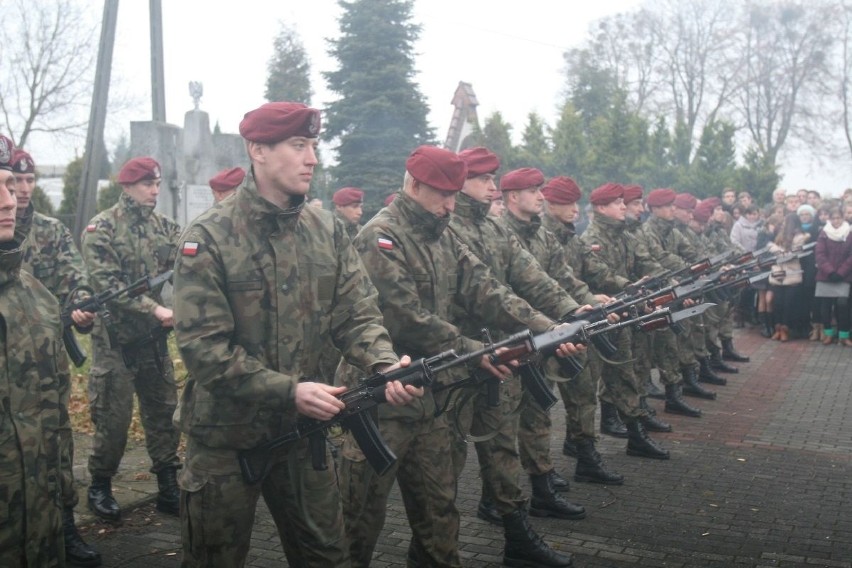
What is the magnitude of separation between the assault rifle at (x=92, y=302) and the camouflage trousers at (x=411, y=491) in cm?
215

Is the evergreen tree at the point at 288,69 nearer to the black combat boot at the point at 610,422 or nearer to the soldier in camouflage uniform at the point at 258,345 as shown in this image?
the black combat boot at the point at 610,422

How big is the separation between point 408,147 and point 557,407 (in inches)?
669

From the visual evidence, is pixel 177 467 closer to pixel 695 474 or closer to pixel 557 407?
pixel 695 474

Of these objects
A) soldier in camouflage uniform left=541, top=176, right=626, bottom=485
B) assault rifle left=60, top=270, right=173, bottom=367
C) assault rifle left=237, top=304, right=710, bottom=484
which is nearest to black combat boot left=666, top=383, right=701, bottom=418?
soldier in camouflage uniform left=541, top=176, right=626, bottom=485

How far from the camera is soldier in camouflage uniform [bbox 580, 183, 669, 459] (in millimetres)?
8305

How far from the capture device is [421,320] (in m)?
4.86

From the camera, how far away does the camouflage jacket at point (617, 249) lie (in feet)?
30.2

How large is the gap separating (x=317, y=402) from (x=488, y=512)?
125 inches

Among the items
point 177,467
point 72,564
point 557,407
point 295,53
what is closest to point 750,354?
point 557,407

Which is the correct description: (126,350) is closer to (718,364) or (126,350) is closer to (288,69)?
(718,364)

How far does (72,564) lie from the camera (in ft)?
18.5

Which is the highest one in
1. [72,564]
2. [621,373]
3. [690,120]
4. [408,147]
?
[690,120]

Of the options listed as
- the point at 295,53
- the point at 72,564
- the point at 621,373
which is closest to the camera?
the point at 72,564

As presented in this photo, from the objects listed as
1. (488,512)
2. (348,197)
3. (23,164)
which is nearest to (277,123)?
(23,164)
